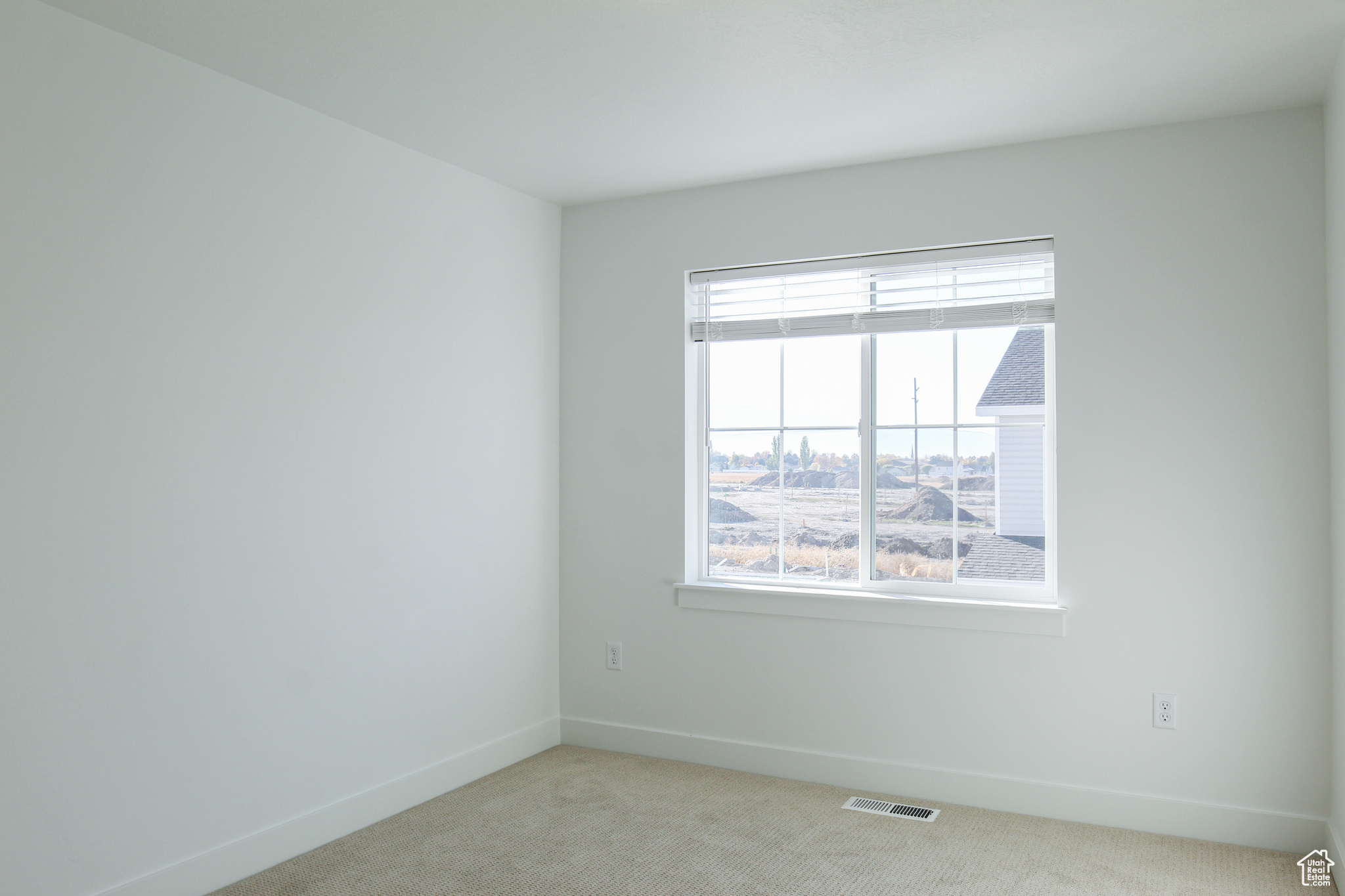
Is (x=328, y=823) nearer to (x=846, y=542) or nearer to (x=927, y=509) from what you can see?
(x=846, y=542)

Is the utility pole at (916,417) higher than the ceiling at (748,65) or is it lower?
lower

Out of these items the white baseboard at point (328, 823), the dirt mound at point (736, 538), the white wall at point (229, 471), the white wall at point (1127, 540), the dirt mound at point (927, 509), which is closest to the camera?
the white wall at point (229, 471)

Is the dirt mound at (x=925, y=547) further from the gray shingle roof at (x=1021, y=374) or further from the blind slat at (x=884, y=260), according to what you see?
the blind slat at (x=884, y=260)

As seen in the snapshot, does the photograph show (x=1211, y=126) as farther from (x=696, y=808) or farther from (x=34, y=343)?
(x=34, y=343)

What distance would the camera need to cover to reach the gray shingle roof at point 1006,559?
11.5ft

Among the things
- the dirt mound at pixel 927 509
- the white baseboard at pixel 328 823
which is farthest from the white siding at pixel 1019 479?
the white baseboard at pixel 328 823

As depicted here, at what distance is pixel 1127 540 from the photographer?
327 cm

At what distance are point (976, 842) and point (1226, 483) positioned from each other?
4.87ft

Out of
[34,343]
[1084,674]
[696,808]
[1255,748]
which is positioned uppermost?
[34,343]

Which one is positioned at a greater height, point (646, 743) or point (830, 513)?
point (830, 513)

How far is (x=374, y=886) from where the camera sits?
2.77 m

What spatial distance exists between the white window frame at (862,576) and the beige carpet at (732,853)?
28.7 inches

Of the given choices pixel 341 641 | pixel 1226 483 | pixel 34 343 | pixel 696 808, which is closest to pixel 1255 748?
pixel 1226 483

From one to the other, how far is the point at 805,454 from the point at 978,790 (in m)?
1.47
